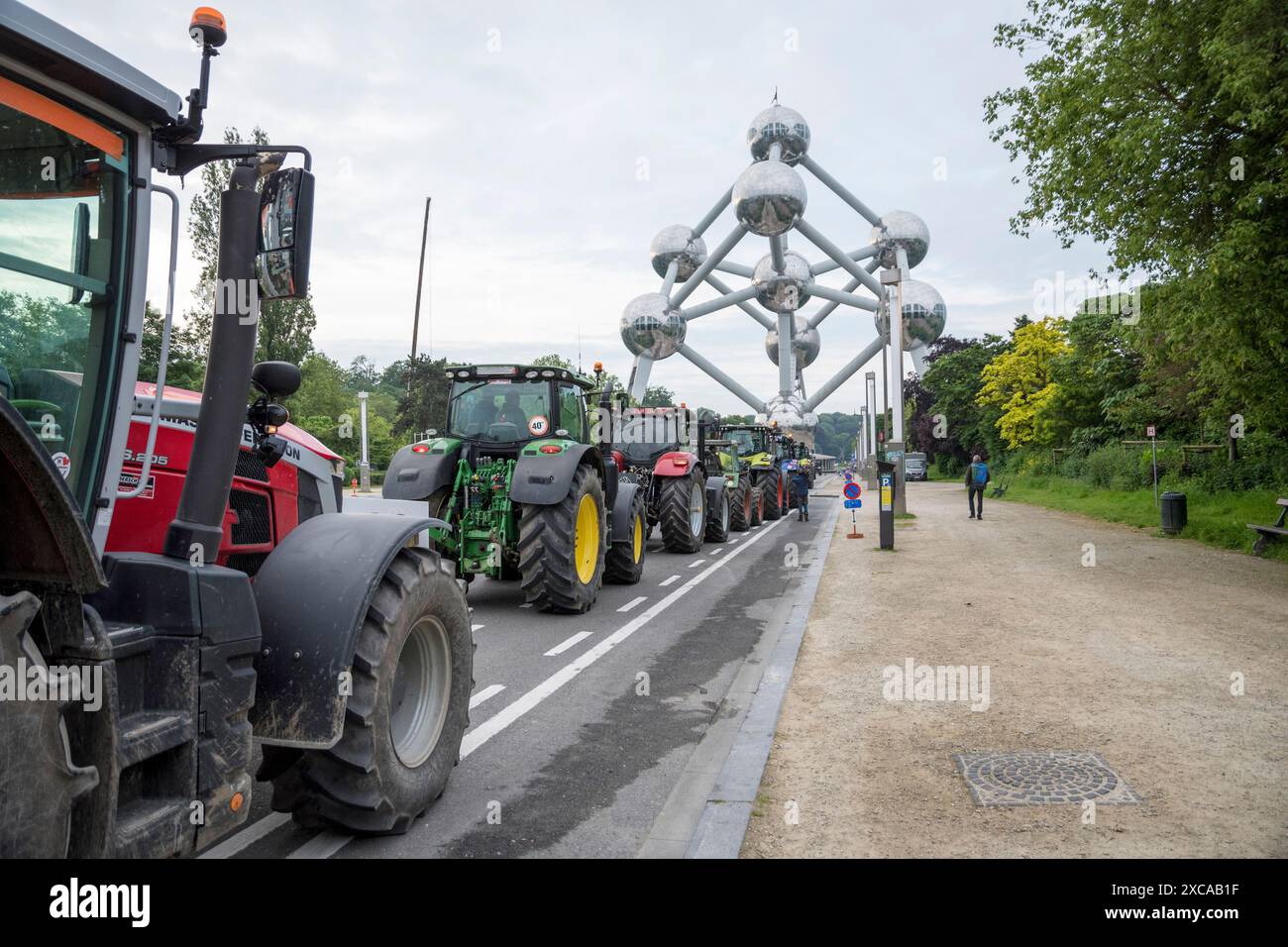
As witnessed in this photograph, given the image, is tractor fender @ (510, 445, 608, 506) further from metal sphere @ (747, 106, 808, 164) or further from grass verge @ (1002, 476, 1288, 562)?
metal sphere @ (747, 106, 808, 164)

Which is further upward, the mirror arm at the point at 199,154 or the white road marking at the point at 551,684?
the mirror arm at the point at 199,154

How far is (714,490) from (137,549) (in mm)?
14282

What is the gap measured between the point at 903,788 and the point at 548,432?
6.13 m

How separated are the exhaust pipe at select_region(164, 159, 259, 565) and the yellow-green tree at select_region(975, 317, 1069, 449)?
137 feet

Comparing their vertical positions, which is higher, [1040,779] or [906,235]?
[906,235]

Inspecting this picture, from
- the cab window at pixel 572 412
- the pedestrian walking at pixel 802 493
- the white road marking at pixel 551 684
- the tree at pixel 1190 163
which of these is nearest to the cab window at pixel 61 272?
the white road marking at pixel 551 684

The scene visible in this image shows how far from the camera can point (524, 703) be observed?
5.98 m

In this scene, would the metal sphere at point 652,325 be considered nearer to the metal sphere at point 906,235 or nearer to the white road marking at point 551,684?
the metal sphere at point 906,235

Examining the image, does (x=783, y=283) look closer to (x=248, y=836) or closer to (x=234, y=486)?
(x=234, y=486)

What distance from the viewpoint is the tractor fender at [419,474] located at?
29.4ft

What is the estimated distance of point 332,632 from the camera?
329 cm

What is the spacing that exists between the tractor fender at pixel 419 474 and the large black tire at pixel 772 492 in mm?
14099
